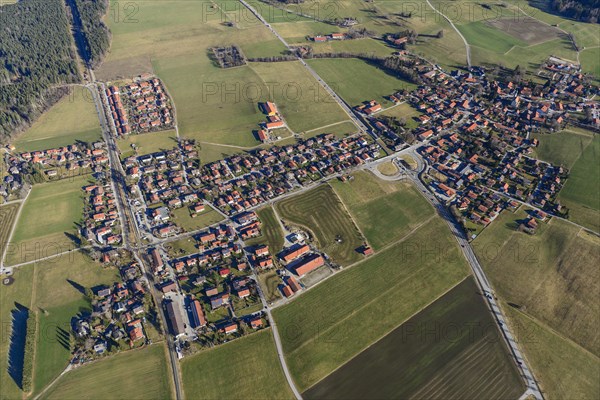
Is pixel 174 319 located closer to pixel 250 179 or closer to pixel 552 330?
pixel 250 179

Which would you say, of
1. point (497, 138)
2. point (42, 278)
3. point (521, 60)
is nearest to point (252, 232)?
point (42, 278)

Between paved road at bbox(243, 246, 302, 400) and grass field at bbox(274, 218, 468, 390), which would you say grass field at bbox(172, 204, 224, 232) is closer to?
paved road at bbox(243, 246, 302, 400)

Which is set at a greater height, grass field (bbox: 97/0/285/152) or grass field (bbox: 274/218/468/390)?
grass field (bbox: 97/0/285/152)

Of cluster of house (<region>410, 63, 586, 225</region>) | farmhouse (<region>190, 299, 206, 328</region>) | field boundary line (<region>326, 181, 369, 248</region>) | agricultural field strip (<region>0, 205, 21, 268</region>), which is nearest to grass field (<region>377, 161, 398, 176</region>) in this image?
cluster of house (<region>410, 63, 586, 225</region>)

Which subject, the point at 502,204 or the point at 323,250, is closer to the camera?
the point at 323,250

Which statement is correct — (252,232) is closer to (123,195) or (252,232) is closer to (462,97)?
(123,195)

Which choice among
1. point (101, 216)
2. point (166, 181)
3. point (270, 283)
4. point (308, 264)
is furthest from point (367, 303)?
point (101, 216)
